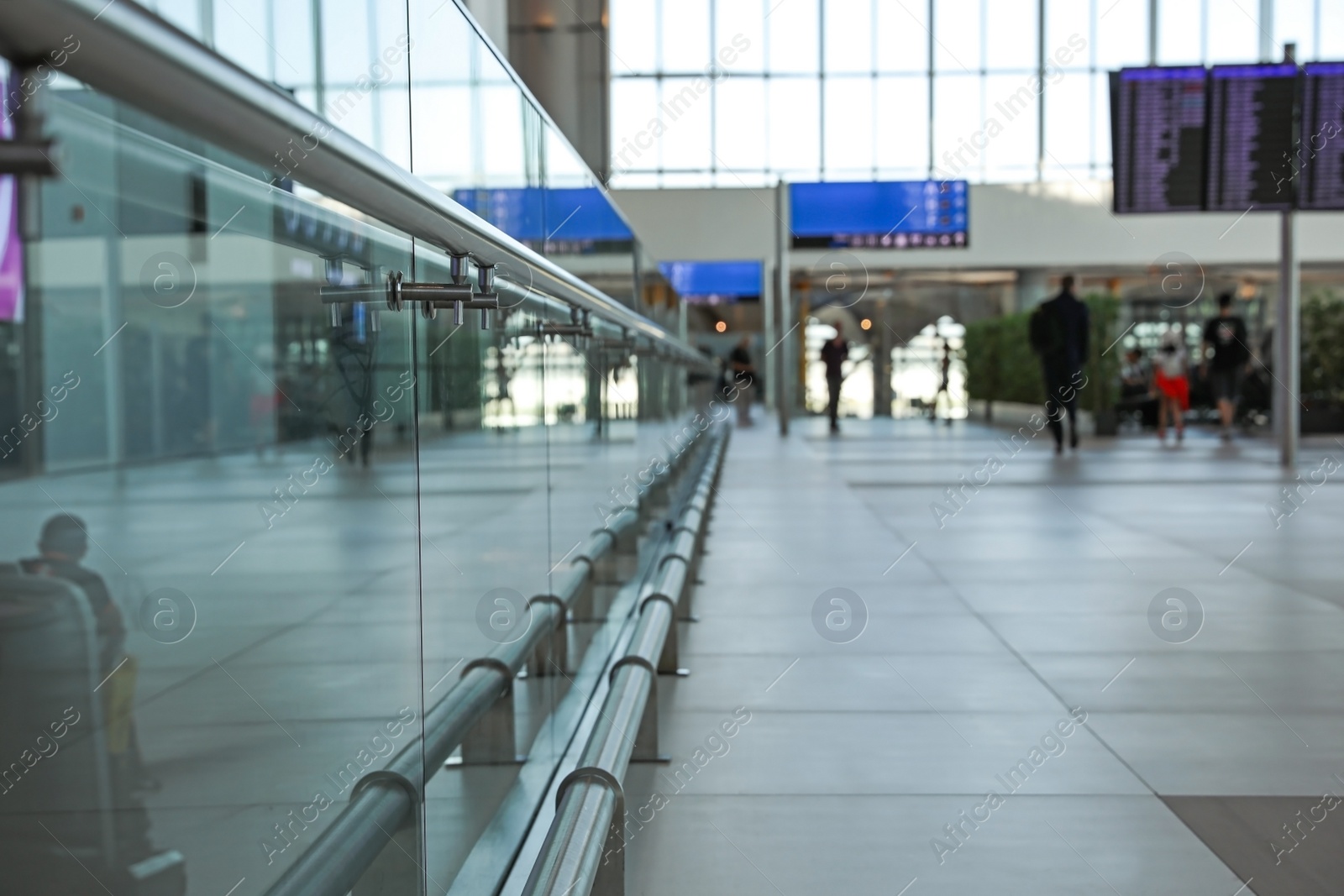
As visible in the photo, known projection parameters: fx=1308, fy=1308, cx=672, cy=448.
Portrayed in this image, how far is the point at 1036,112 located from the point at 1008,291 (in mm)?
3585

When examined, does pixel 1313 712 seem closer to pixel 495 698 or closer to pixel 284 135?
pixel 495 698

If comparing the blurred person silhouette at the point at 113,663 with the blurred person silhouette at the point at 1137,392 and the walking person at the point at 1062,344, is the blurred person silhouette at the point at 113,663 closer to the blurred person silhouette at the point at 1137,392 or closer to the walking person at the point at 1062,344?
the walking person at the point at 1062,344

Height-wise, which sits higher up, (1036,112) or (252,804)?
(1036,112)

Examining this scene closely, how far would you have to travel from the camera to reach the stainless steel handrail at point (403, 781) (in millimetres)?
1317

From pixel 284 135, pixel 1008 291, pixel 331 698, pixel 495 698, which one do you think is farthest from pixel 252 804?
pixel 1008 291

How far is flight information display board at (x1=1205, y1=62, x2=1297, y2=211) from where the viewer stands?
36.5 ft

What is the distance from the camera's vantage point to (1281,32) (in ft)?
85.3

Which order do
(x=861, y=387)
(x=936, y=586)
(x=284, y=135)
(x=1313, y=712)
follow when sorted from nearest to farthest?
(x=284, y=135) < (x=1313, y=712) < (x=936, y=586) < (x=861, y=387)

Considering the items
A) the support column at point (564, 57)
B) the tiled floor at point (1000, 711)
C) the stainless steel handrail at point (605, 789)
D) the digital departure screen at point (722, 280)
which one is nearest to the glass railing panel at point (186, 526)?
the stainless steel handrail at point (605, 789)

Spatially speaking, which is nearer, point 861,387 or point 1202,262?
point 1202,262

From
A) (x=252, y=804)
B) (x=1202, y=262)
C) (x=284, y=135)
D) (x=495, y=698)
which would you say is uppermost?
(x=1202, y=262)

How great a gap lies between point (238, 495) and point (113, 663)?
22cm

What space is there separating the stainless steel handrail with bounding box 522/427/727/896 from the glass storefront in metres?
0.17

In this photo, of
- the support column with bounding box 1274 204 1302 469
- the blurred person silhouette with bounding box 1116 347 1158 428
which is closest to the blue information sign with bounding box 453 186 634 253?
the support column with bounding box 1274 204 1302 469
